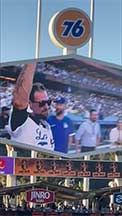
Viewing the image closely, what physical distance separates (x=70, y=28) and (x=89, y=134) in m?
4.56

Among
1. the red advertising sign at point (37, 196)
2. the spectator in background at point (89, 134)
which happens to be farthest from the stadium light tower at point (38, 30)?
the red advertising sign at point (37, 196)

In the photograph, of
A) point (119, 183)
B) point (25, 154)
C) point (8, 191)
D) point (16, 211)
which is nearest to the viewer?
point (16, 211)

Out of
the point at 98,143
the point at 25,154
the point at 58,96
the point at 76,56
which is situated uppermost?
the point at 76,56

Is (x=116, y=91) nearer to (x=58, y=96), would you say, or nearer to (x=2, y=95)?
(x=58, y=96)

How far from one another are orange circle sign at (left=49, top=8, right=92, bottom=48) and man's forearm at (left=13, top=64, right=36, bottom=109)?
2.01 metres

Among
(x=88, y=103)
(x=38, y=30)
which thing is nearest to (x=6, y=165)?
(x=88, y=103)

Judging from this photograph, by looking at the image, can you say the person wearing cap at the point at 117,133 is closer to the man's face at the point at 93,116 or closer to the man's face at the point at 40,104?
the man's face at the point at 93,116

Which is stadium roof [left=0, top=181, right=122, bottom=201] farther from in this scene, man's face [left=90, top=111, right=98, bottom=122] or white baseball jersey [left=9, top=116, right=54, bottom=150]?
man's face [left=90, top=111, right=98, bottom=122]

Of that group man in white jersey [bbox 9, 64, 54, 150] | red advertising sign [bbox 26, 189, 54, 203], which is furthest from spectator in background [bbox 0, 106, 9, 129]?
red advertising sign [bbox 26, 189, 54, 203]

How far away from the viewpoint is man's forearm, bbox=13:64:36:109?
2378 cm

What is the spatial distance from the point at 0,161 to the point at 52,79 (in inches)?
165

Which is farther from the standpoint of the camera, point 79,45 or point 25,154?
point 25,154

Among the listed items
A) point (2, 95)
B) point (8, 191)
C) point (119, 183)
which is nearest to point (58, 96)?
point (2, 95)

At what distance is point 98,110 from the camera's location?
82.8 feet
